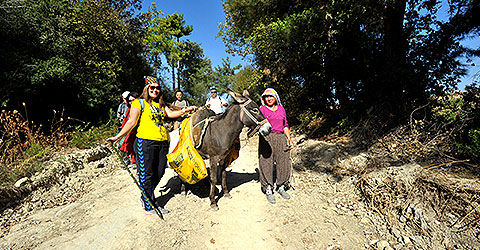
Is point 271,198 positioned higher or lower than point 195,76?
lower

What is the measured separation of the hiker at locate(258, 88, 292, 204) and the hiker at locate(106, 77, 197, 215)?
1.82 metres

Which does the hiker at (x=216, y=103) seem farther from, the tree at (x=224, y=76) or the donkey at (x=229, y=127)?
the tree at (x=224, y=76)

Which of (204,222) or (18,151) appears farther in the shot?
(18,151)

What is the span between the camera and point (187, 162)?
343cm

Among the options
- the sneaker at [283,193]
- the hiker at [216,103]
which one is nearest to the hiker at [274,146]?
the sneaker at [283,193]

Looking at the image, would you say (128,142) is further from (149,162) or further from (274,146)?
(274,146)

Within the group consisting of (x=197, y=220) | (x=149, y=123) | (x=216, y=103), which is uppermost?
(x=216, y=103)

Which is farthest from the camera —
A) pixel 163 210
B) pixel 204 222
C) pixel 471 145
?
pixel 471 145

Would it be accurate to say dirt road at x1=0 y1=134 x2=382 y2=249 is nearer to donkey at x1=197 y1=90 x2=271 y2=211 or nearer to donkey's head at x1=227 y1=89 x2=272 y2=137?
donkey at x1=197 y1=90 x2=271 y2=211

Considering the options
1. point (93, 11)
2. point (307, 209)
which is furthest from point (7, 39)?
point (307, 209)

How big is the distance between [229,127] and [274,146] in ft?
3.46

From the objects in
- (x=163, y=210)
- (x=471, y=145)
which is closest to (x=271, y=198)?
(x=163, y=210)

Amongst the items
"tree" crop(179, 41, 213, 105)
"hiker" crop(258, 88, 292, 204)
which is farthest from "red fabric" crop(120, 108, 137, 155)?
"tree" crop(179, 41, 213, 105)

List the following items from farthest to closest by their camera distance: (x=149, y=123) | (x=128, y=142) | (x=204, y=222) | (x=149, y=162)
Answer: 1. (x=128, y=142)
2. (x=204, y=222)
3. (x=149, y=162)
4. (x=149, y=123)
